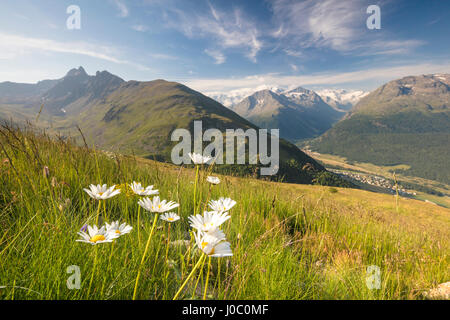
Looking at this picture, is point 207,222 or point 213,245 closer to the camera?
point 213,245

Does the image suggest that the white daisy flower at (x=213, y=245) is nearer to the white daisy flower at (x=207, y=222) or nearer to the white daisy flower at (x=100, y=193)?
the white daisy flower at (x=207, y=222)

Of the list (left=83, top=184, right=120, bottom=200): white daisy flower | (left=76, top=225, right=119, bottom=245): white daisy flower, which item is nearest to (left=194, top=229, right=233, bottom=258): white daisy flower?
(left=76, top=225, right=119, bottom=245): white daisy flower

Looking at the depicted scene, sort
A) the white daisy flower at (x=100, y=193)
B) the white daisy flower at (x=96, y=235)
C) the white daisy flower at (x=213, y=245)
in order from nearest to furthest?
the white daisy flower at (x=213, y=245) → the white daisy flower at (x=96, y=235) → the white daisy flower at (x=100, y=193)

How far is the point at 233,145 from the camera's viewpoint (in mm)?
132375

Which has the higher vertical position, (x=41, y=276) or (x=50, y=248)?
(x=50, y=248)

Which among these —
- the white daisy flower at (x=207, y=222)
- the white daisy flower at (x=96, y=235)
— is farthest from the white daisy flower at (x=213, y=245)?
the white daisy flower at (x=96, y=235)

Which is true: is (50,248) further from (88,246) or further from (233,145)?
(233,145)

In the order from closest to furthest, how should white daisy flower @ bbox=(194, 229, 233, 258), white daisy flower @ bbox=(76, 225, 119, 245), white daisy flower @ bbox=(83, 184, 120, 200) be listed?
white daisy flower @ bbox=(194, 229, 233, 258), white daisy flower @ bbox=(76, 225, 119, 245), white daisy flower @ bbox=(83, 184, 120, 200)

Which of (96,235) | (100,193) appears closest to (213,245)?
(96,235)

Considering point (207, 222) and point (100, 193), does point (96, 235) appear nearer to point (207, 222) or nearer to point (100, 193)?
point (100, 193)

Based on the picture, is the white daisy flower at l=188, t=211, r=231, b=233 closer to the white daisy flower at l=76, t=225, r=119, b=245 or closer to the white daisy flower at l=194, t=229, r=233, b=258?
the white daisy flower at l=194, t=229, r=233, b=258

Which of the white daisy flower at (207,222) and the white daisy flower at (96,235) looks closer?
the white daisy flower at (207,222)
